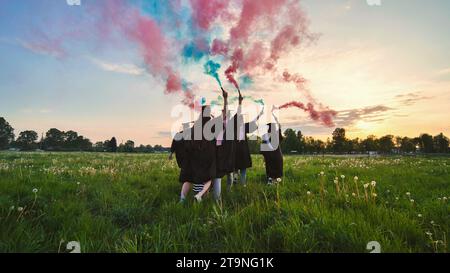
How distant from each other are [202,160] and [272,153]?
352 centimetres

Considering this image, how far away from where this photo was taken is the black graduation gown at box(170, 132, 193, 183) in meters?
7.50

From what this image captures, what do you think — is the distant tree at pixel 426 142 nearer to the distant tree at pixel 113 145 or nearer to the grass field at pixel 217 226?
the distant tree at pixel 113 145

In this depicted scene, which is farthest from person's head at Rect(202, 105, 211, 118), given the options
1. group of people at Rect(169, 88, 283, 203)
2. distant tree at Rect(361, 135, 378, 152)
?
distant tree at Rect(361, 135, 378, 152)

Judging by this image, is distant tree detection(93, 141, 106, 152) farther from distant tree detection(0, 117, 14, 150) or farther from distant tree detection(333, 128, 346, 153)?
distant tree detection(333, 128, 346, 153)

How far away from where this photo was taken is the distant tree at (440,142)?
144 metres

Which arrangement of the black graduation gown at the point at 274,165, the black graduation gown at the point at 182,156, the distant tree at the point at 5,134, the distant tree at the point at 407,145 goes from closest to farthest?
1. the black graduation gown at the point at 182,156
2. the black graduation gown at the point at 274,165
3. the distant tree at the point at 5,134
4. the distant tree at the point at 407,145

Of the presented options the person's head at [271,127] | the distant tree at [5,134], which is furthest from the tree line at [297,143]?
the person's head at [271,127]

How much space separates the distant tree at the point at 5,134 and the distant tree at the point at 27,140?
3870 mm

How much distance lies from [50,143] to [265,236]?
155633mm

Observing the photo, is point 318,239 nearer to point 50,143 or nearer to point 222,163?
point 222,163

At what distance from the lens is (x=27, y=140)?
139750mm

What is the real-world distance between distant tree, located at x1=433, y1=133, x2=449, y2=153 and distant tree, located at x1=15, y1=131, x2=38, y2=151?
183m
